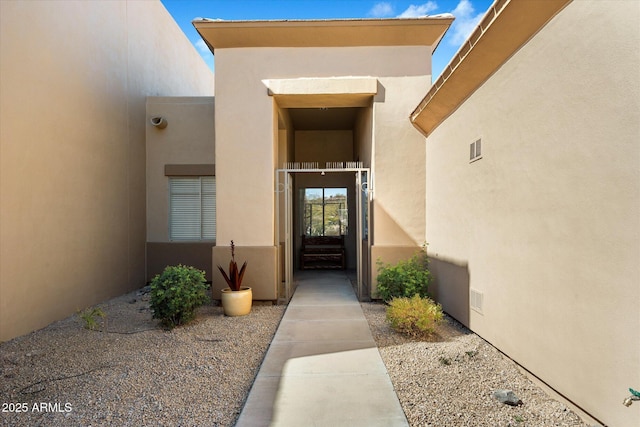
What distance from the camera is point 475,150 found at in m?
5.10

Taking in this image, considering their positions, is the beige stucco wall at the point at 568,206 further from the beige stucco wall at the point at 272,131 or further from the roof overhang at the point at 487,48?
the beige stucco wall at the point at 272,131

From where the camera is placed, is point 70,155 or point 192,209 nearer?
point 70,155

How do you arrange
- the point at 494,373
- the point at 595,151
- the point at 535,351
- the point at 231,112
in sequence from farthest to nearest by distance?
the point at 231,112 → the point at 494,373 → the point at 535,351 → the point at 595,151

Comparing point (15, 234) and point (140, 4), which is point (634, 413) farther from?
point (140, 4)

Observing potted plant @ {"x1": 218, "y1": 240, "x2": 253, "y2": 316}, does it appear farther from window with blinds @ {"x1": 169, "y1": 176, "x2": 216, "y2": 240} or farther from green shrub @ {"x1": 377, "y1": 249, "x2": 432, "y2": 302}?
window with blinds @ {"x1": 169, "y1": 176, "x2": 216, "y2": 240}

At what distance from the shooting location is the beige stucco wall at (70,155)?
5.55 m

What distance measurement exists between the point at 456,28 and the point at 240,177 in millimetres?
4883

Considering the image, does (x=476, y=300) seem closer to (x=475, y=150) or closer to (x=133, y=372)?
(x=475, y=150)

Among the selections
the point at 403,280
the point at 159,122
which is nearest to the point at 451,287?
the point at 403,280

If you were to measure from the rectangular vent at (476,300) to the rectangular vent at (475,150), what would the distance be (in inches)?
67.4

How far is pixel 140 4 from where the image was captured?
9.67 metres

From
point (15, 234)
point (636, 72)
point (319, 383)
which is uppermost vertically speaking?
point (636, 72)

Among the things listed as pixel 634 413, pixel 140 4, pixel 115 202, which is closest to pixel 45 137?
pixel 115 202

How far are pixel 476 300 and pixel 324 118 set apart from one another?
6.91m
